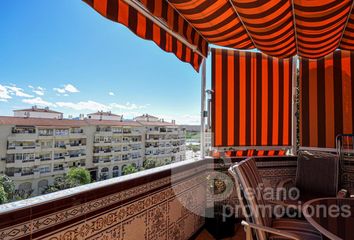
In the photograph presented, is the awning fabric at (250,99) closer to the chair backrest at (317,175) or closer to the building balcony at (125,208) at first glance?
the chair backrest at (317,175)

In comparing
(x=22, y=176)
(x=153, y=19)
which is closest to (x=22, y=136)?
(x=22, y=176)

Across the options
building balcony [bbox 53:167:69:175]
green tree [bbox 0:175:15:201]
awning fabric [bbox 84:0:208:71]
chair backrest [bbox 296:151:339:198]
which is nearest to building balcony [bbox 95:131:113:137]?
building balcony [bbox 53:167:69:175]

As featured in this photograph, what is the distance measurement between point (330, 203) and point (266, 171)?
1984mm

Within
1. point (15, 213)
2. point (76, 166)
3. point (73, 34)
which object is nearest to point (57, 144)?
point (76, 166)

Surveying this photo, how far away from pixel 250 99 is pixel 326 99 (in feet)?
4.15

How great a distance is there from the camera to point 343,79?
12.1ft

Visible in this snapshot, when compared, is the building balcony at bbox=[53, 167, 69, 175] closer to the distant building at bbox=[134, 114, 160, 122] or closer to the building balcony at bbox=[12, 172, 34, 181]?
the building balcony at bbox=[12, 172, 34, 181]

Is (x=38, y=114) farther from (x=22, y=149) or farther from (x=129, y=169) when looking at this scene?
(x=129, y=169)

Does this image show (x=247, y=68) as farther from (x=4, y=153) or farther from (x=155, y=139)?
(x=4, y=153)

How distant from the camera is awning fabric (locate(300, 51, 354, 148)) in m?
3.68

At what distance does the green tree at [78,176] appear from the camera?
1695mm

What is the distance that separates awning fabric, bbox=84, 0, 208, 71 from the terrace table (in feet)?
6.56

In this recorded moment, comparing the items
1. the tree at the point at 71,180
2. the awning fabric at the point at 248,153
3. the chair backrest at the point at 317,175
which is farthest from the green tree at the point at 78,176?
the chair backrest at the point at 317,175

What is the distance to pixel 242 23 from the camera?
8.79 ft
